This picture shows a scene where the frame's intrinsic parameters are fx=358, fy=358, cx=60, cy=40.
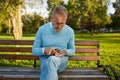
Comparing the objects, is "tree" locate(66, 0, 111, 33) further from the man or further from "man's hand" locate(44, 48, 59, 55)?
"man's hand" locate(44, 48, 59, 55)

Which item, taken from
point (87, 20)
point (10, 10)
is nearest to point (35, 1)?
point (10, 10)

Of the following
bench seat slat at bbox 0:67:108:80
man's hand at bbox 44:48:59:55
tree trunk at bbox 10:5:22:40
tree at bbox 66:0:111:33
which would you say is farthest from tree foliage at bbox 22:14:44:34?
man's hand at bbox 44:48:59:55

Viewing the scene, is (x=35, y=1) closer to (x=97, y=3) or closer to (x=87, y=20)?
(x=97, y=3)

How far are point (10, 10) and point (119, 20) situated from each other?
3373 inches

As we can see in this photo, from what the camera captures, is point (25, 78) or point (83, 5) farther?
point (83, 5)

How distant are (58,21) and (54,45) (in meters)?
0.52

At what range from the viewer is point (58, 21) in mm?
5254

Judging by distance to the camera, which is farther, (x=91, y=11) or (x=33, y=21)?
(x=33, y=21)

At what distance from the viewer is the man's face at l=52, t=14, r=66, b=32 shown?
17.2 feet

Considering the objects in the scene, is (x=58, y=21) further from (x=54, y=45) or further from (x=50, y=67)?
(x=50, y=67)

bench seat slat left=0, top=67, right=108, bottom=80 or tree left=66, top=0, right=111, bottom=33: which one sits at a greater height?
tree left=66, top=0, right=111, bottom=33

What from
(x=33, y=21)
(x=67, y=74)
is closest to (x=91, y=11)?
(x=33, y=21)

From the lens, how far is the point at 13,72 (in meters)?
6.65

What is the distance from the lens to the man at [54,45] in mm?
5117
